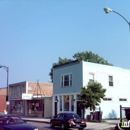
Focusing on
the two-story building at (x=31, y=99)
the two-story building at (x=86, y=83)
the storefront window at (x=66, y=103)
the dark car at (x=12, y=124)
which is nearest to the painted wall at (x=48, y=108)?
the two-story building at (x=31, y=99)

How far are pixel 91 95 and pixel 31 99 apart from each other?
17.3 metres

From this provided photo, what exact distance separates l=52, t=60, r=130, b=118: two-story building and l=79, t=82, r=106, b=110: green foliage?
2222 millimetres

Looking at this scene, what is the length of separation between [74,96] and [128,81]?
9.51 m

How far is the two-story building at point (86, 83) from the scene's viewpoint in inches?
1243

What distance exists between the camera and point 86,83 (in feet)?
103

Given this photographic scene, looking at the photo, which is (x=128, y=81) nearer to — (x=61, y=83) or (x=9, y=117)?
(x=61, y=83)

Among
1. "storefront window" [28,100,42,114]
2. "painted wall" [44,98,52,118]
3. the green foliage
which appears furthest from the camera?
"storefront window" [28,100,42,114]

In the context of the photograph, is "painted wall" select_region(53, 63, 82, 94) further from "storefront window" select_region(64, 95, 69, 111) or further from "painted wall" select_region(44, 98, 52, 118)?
"painted wall" select_region(44, 98, 52, 118)

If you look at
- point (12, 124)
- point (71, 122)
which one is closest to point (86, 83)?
point (71, 122)

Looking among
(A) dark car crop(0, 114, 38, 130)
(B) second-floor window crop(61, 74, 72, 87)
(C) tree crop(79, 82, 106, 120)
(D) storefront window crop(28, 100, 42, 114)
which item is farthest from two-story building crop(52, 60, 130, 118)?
(A) dark car crop(0, 114, 38, 130)

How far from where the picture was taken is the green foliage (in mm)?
28030

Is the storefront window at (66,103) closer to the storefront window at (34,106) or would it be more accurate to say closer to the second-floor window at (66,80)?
the second-floor window at (66,80)

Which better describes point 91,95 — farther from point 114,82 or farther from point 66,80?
point 114,82

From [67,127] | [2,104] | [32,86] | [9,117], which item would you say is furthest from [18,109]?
[9,117]
